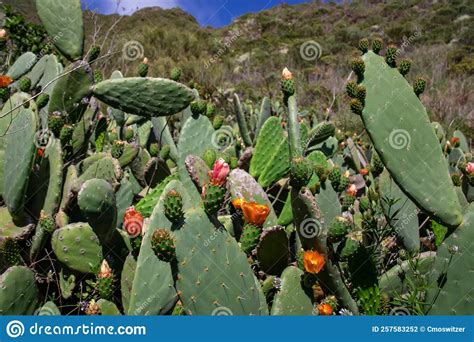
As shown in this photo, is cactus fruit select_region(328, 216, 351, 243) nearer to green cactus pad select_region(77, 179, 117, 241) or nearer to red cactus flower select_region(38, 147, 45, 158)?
green cactus pad select_region(77, 179, 117, 241)

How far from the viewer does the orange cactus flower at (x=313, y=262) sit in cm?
136

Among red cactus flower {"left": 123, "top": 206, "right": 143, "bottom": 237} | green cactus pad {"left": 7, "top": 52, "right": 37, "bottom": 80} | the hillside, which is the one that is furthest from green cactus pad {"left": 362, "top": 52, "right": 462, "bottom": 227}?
the hillside

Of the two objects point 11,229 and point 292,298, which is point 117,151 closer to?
point 11,229

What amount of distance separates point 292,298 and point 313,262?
0.21 metres

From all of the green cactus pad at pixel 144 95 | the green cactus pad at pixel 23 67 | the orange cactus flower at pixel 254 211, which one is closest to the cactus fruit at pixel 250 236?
the orange cactus flower at pixel 254 211

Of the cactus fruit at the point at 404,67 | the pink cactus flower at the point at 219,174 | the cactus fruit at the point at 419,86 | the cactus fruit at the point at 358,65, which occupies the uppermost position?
the cactus fruit at the point at 404,67

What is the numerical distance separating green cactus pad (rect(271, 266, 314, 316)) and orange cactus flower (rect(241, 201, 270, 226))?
21 cm

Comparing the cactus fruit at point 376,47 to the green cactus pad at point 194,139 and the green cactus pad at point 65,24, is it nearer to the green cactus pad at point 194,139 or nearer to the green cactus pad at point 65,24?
the green cactus pad at point 194,139

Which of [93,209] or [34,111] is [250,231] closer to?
[93,209]

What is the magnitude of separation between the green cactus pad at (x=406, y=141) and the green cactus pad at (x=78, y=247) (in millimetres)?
1062

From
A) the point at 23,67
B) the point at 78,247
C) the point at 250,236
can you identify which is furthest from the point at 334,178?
the point at 23,67

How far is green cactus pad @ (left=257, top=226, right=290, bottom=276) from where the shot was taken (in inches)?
66.1

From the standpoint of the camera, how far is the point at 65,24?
2.37m

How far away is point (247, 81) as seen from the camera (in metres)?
12.3
